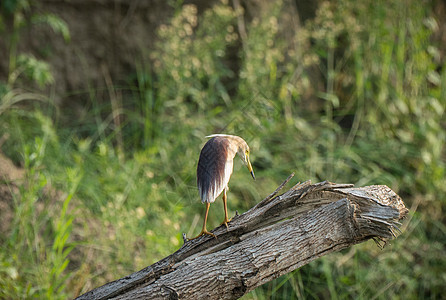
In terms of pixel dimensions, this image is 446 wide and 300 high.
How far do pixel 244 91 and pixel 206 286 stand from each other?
7.22 ft

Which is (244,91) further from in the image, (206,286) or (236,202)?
(206,286)

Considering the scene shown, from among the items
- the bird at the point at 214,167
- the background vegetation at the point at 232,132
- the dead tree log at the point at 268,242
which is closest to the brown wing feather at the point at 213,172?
the bird at the point at 214,167

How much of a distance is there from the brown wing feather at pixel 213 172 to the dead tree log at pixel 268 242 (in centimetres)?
26

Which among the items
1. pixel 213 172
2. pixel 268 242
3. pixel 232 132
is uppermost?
pixel 213 172

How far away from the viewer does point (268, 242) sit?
69.2 inches

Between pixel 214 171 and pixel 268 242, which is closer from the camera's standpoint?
pixel 214 171

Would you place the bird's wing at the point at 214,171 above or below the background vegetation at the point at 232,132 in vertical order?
above

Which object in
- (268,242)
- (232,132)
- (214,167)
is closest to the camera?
(214,167)

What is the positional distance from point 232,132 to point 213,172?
98 cm

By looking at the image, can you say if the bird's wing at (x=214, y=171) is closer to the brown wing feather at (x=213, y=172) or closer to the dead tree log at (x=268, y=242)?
the brown wing feather at (x=213, y=172)

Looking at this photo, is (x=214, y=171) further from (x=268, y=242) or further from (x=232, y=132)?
(x=232, y=132)

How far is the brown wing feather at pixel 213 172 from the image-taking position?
1585 mm

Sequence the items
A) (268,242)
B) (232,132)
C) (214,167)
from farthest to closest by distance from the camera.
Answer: (232,132) → (268,242) → (214,167)

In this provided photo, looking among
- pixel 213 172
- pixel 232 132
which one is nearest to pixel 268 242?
pixel 213 172
